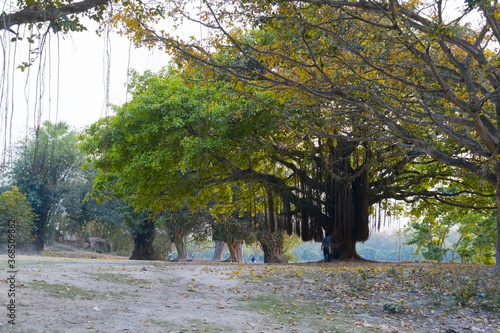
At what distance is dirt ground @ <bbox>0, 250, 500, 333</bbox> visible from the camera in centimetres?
570

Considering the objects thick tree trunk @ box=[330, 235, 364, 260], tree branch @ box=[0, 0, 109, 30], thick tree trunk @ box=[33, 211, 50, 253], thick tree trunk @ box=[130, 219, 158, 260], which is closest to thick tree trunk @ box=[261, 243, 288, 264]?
thick tree trunk @ box=[130, 219, 158, 260]

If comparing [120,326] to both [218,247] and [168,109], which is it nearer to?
[168,109]

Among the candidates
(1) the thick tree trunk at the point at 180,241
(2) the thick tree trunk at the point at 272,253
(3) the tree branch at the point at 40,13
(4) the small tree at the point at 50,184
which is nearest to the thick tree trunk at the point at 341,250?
(2) the thick tree trunk at the point at 272,253

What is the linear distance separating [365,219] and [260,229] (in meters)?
9.72

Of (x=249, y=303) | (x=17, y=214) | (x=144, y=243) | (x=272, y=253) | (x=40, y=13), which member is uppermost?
(x=40, y=13)

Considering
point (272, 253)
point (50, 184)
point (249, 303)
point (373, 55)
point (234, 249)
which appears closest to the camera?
point (249, 303)

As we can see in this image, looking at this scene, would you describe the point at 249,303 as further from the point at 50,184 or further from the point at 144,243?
the point at 50,184

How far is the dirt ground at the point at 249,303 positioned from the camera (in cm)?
570

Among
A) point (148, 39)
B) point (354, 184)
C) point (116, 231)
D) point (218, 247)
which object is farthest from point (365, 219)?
point (116, 231)

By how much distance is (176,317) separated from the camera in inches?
240

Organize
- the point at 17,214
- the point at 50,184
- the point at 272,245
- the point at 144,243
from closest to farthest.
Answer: the point at 17,214, the point at 272,245, the point at 144,243, the point at 50,184

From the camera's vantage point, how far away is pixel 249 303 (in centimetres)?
733

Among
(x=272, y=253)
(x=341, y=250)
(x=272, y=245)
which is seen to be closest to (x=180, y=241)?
(x=272, y=253)

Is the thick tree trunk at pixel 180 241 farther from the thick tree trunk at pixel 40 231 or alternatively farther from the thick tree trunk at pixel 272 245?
the thick tree trunk at pixel 40 231
